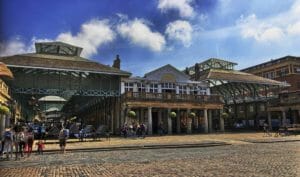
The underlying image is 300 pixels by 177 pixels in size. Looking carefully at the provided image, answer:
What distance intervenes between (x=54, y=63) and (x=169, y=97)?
14.6 m

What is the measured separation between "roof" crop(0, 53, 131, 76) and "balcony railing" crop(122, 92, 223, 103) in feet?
9.48

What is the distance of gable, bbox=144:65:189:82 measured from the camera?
41125 millimetres

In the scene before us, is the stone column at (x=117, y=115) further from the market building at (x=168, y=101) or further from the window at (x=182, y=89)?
the window at (x=182, y=89)

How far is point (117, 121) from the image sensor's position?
128ft

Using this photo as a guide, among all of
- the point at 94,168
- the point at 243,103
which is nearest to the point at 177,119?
the point at 243,103

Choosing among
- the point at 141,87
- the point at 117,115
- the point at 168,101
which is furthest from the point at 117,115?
the point at 168,101

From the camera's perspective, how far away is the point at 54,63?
35.4 metres

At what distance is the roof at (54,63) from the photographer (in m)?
32.8

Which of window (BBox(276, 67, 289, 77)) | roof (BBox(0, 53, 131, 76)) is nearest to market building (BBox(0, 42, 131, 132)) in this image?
roof (BBox(0, 53, 131, 76))

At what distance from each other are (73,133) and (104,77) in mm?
11526

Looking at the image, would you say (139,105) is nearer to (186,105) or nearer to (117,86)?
(117,86)

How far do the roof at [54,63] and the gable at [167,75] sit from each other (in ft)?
13.6

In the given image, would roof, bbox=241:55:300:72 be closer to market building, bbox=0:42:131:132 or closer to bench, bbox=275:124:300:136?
bench, bbox=275:124:300:136

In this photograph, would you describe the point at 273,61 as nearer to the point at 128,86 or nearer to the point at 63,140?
the point at 128,86
